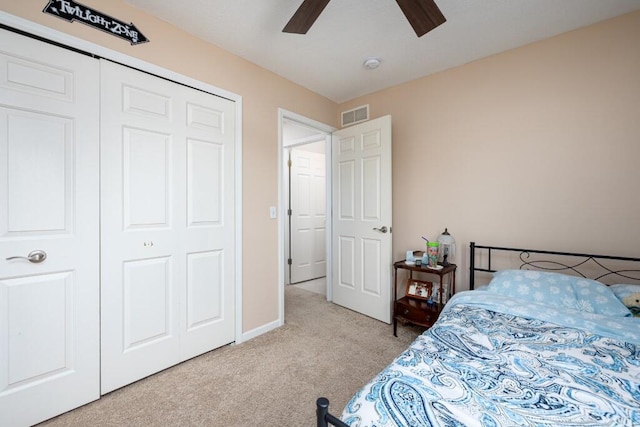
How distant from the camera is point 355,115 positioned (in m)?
3.39

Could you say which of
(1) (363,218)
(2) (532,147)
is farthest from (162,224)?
(2) (532,147)

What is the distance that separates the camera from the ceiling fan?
142 centimetres

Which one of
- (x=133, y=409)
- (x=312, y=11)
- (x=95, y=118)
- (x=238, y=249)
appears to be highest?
(x=312, y=11)

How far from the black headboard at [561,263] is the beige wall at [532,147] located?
77 mm

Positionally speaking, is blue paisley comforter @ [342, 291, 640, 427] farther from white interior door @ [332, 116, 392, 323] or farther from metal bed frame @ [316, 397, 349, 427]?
white interior door @ [332, 116, 392, 323]

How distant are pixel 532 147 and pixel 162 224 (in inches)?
118

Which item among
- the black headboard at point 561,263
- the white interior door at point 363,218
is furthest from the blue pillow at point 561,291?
the white interior door at point 363,218

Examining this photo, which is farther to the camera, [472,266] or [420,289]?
[420,289]

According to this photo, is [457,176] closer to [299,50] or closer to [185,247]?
[299,50]

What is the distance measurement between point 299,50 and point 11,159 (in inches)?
80.8

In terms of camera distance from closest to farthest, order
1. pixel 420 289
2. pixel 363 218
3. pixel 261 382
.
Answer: pixel 261 382, pixel 420 289, pixel 363 218

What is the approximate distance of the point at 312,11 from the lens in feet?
4.99

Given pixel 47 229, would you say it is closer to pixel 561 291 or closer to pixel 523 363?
pixel 523 363

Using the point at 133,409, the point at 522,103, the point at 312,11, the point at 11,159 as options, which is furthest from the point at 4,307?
the point at 522,103
